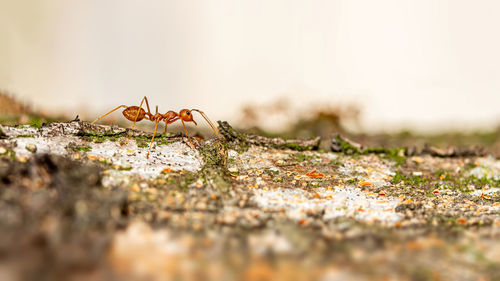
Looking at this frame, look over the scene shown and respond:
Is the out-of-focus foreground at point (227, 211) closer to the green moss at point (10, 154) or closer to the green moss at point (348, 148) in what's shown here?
the green moss at point (10, 154)

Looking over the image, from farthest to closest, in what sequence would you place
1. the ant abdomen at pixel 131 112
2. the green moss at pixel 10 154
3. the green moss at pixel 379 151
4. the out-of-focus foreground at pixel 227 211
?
the green moss at pixel 379 151 < the ant abdomen at pixel 131 112 < the green moss at pixel 10 154 < the out-of-focus foreground at pixel 227 211

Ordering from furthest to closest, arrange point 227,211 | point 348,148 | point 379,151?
point 379,151, point 348,148, point 227,211

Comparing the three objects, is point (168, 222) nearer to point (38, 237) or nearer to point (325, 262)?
point (38, 237)

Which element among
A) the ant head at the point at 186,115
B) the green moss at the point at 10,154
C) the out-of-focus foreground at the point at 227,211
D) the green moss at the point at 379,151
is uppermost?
the ant head at the point at 186,115

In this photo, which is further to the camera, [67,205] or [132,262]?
[67,205]

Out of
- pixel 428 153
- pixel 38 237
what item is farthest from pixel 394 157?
pixel 38 237

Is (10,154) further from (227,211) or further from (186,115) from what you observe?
(227,211)

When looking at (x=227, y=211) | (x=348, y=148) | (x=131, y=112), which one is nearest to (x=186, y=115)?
(x=131, y=112)

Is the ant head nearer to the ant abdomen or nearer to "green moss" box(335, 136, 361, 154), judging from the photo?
the ant abdomen

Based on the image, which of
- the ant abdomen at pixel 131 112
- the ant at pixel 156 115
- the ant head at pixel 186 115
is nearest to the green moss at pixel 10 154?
the ant at pixel 156 115

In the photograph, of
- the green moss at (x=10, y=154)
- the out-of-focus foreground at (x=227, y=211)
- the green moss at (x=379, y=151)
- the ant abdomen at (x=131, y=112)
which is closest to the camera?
the out-of-focus foreground at (x=227, y=211)

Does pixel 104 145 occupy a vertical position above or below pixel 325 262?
above
